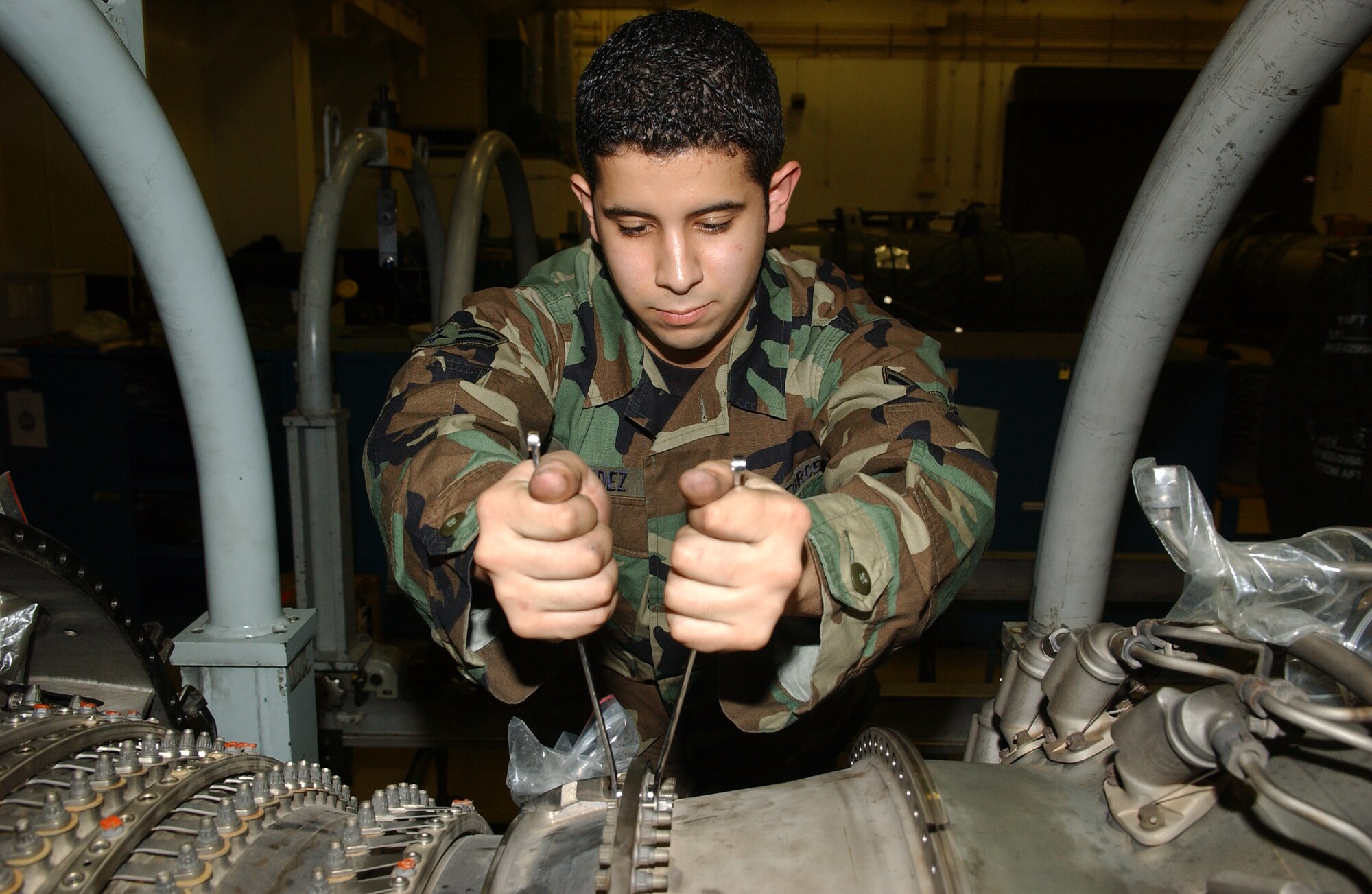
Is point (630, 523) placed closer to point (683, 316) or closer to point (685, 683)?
point (683, 316)

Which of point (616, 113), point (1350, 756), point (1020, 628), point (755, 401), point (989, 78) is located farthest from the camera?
point (989, 78)

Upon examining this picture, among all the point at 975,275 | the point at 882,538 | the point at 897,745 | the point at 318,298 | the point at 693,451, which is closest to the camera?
the point at 897,745

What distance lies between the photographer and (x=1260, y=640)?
756mm

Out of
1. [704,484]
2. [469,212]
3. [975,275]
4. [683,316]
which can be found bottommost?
[704,484]

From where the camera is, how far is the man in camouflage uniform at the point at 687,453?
2.35 feet

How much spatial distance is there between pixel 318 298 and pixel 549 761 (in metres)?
1.48

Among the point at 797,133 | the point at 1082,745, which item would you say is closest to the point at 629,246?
the point at 1082,745

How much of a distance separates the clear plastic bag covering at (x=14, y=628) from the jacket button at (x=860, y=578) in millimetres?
860

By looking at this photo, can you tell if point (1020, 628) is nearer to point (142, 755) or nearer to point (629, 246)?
point (629, 246)

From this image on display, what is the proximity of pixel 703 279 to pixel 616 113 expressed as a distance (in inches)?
8.3

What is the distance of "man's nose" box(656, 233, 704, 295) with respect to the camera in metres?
1.05

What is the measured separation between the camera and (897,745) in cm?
79

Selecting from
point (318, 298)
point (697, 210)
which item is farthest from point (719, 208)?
point (318, 298)

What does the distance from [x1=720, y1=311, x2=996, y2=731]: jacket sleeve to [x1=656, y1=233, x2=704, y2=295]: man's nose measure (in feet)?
0.92
